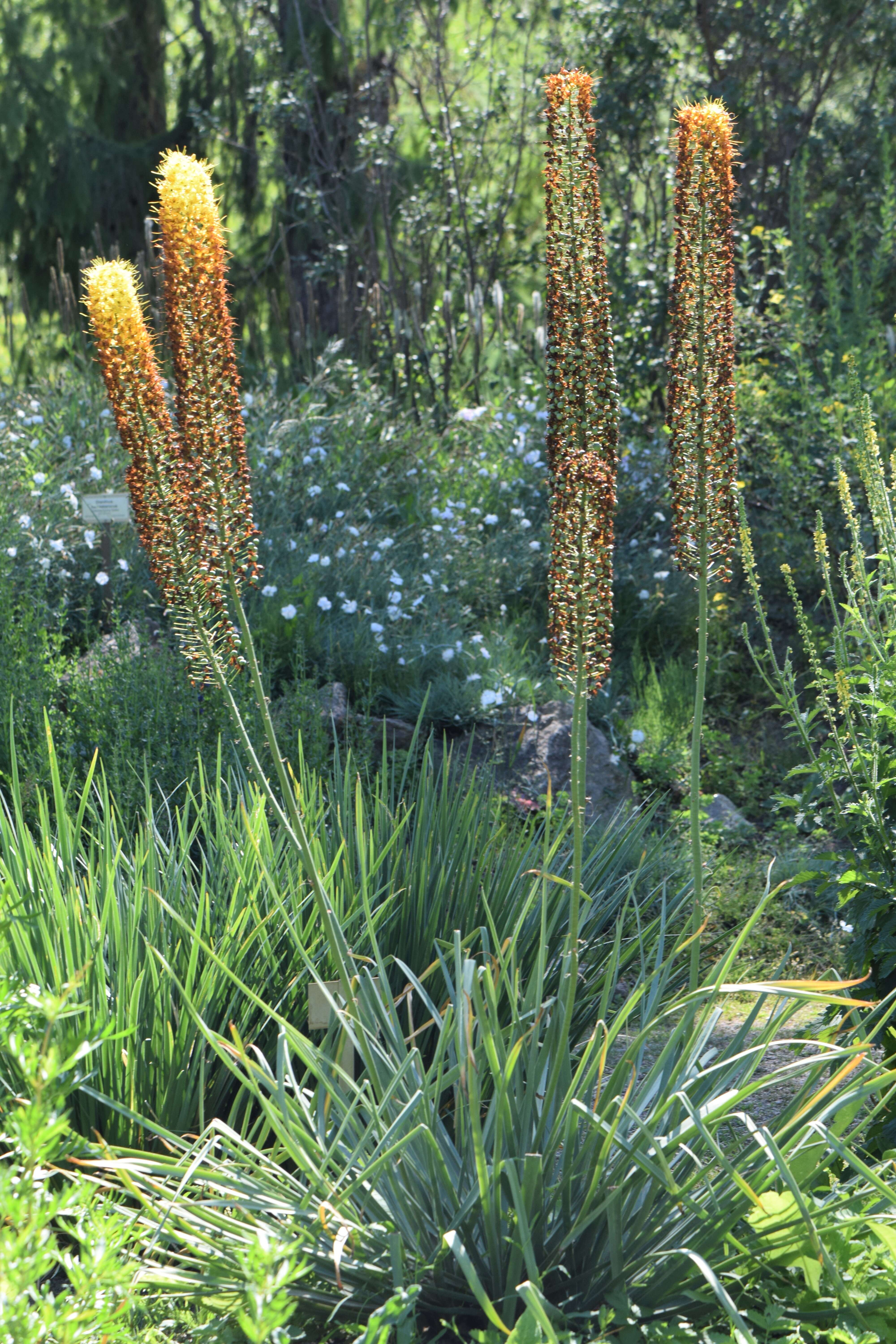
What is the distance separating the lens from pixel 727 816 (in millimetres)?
5164

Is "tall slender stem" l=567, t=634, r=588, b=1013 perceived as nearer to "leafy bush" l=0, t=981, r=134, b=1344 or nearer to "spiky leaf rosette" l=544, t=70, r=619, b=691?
"spiky leaf rosette" l=544, t=70, r=619, b=691

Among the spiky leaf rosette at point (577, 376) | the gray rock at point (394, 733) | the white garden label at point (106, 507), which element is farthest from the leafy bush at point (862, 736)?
the white garden label at point (106, 507)

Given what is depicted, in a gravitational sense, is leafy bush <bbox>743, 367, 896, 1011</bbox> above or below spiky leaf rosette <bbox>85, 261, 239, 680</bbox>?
below

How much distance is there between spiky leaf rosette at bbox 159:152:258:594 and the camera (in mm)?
2178

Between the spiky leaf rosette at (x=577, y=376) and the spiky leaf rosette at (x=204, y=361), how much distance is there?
0.61 m

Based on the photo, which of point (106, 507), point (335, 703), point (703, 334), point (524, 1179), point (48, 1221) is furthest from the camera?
point (335, 703)

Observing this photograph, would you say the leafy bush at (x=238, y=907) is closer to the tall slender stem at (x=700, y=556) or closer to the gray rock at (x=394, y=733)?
the tall slender stem at (x=700, y=556)

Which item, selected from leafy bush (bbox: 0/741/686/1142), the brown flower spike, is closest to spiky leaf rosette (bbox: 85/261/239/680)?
the brown flower spike

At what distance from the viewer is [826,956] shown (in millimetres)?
4266

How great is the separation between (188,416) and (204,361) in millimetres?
111

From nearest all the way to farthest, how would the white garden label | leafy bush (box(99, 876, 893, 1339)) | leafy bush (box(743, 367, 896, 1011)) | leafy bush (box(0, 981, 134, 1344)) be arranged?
1. leafy bush (box(0, 981, 134, 1344))
2. leafy bush (box(99, 876, 893, 1339))
3. leafy bush (box(743, 367, 896, 1011))
4. the white garden label

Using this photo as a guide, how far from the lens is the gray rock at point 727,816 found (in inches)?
197

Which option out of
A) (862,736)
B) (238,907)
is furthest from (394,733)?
(862,736)

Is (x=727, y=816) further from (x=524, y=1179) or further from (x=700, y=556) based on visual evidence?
(x=524, y=1179)
